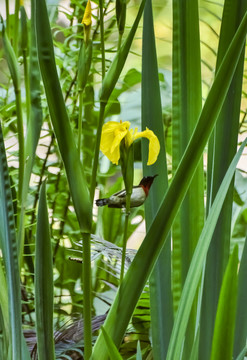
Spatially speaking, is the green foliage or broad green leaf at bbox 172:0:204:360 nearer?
the green foliage

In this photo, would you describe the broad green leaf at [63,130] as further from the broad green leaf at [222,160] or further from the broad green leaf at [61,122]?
the broad green leaf at [222,160]

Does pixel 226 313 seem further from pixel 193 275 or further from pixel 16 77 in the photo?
pixel 16 77

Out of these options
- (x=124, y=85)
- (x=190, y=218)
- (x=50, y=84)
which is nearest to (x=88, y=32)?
(x=50, y=84)

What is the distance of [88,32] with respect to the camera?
320 mm

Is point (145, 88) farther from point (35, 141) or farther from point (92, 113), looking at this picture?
point (92, 113)

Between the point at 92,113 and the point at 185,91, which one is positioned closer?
the point at 185,91

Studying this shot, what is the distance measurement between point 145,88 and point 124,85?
34 centimetres

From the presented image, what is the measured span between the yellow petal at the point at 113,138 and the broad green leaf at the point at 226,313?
93mm

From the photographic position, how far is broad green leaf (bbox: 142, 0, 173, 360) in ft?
1.27

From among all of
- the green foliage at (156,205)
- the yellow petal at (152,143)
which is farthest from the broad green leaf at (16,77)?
the yellow petal at (152,143)

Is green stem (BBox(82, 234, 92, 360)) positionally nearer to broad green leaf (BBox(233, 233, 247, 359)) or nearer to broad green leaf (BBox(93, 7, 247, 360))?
broad green leaf (BBox(93, 7, 247, 360))

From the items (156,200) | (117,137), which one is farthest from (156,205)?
(117,137)

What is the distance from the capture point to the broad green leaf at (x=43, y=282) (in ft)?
1.01

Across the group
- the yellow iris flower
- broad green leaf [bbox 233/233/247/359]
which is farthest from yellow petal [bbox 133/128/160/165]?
broad green leaf [bbox 233/233/247/359]
